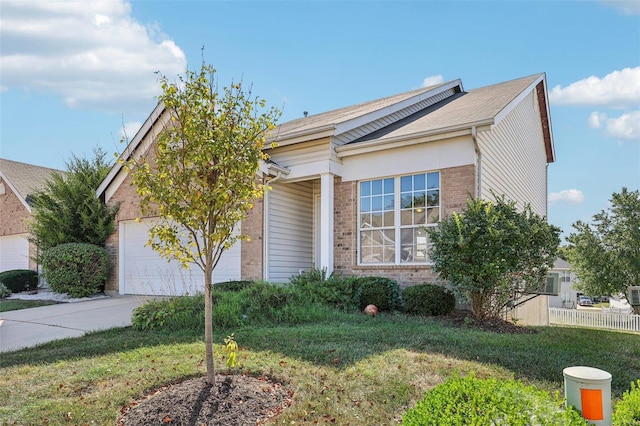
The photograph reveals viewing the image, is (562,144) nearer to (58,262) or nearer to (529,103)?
(529,103)

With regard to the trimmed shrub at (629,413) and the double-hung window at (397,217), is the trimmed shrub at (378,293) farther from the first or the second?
the trimmed shrub at (629,413)

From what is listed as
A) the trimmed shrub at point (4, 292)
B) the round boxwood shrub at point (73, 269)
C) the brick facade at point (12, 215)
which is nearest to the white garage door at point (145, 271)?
the round boxwood shrub at point (73, 269)

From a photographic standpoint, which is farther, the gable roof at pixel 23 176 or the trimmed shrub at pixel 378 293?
the gable roof at pixel 23 176

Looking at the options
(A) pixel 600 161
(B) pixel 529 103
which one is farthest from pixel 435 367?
(B) pixel 529 103

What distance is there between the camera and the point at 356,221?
1090 centimetres

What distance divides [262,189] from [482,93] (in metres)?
11.8

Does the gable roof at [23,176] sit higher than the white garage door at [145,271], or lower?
higher

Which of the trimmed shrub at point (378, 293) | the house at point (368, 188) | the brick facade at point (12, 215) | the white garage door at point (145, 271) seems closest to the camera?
the trimmed shrub at point (378, 293)

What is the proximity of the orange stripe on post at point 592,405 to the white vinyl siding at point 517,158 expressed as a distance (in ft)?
24.5

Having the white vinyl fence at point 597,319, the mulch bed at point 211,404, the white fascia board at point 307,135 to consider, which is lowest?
the white vinyl fence at point 597,319

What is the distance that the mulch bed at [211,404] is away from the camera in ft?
12.4

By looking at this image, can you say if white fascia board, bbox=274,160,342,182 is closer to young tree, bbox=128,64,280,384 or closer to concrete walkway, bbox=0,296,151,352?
concrete walkway, bbox=0,296,151,352

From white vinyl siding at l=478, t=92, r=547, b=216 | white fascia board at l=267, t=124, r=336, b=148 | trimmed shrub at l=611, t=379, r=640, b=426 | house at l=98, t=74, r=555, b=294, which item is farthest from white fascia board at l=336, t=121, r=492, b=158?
trimmed shrub at l=611, t=379, r=640, b=426

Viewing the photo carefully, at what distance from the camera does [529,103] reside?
14.5 m
